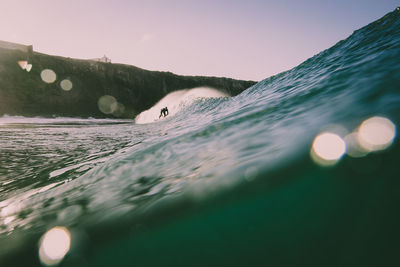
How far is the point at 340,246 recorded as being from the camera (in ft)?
2.35

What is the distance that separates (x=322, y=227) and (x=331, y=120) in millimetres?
861

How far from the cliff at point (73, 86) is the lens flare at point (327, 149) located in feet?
101

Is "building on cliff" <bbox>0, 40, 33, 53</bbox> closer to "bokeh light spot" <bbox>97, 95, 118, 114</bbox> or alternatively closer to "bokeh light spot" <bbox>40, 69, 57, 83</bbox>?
"bokeh light spot" <bbox>40, 69, 57, 83</bbox>

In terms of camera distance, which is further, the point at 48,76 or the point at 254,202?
the point at 48,76

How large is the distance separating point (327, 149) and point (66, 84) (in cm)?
3769

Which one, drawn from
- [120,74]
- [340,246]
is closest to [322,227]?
[340,246]

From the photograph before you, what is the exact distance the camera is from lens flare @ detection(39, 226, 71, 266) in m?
1.05

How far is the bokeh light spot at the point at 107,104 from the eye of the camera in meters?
33.8

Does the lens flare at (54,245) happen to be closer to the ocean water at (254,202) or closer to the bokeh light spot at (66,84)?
the ocean water at (254,202)

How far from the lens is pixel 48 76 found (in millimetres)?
31250

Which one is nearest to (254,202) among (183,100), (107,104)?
(183,100)

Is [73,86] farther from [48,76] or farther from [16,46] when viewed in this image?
[16,46]

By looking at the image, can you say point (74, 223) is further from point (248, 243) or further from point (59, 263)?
point (248, 243)

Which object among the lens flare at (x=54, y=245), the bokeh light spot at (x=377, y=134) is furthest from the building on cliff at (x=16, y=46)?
the bokeh light spot at (x=377, y=134)
